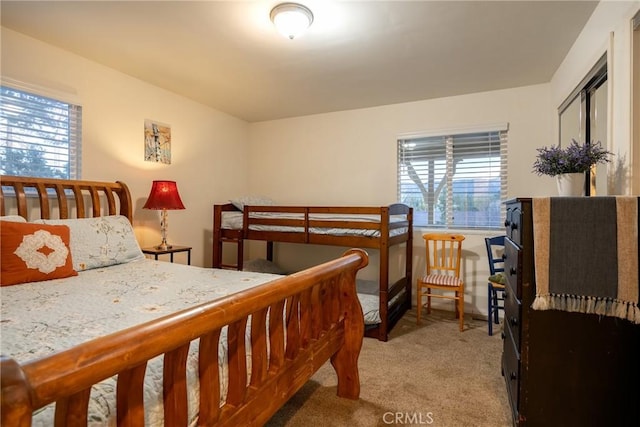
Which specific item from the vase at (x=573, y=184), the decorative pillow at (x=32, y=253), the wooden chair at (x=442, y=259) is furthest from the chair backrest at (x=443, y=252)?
the decorative pillow at (x=32, y=253)

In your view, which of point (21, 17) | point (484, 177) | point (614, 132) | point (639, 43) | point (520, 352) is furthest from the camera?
point (484, 177)

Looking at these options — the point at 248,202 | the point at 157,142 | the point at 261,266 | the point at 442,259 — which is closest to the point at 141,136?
the point at 157,142

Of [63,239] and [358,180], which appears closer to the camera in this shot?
[63,239]

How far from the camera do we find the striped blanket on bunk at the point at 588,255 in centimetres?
122

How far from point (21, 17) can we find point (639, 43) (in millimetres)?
3615

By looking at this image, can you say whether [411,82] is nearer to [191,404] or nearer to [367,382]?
[367,382]

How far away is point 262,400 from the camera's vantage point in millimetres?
1133

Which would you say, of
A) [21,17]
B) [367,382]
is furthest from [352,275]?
[21,17]

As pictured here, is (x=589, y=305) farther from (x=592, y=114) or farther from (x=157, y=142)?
(x=157, y=142)

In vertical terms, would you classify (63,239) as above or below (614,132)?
below

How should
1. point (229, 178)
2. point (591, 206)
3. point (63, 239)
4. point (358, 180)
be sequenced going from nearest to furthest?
point (591, 206), point (63, 239), point (358, 180), point (229, 178)

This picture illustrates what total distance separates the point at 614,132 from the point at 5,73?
3869mm

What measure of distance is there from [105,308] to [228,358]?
28.4 inches

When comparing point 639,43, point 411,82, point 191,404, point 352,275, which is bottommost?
point 191,404
